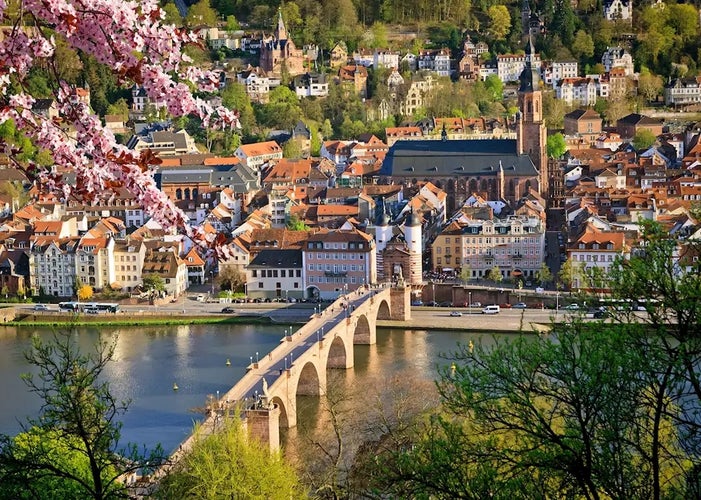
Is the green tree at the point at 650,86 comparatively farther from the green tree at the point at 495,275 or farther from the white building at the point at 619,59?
the green tree at the point at 495,275

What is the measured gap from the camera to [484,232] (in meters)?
22.8

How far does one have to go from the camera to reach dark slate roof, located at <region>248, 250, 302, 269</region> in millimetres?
22156

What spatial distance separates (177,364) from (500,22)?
28110 mm

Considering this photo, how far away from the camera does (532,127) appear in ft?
95.6

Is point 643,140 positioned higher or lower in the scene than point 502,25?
lower

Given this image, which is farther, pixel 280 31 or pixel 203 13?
pixel 203 13

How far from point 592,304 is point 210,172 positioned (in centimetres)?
2339

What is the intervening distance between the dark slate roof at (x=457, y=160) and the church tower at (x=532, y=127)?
17.1 inches

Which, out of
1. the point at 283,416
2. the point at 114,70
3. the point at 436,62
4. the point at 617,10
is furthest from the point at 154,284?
the point at 617,10

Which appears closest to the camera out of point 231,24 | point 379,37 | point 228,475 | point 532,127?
point 228,475

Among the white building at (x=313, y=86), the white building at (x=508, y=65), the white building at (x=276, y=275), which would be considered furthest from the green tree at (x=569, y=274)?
the white building at (x=508, y=65)

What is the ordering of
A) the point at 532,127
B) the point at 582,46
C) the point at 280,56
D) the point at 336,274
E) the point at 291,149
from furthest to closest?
the point at 582,46
the point at 280,56
the point at 291,149
the point at 532,127
the point at 336,274

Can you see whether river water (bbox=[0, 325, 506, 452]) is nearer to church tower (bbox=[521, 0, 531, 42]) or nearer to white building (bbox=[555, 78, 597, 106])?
white building (bbox=[555, 78, 597, 106])

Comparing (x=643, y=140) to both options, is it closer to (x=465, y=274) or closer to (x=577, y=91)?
(x=577, y=91)
